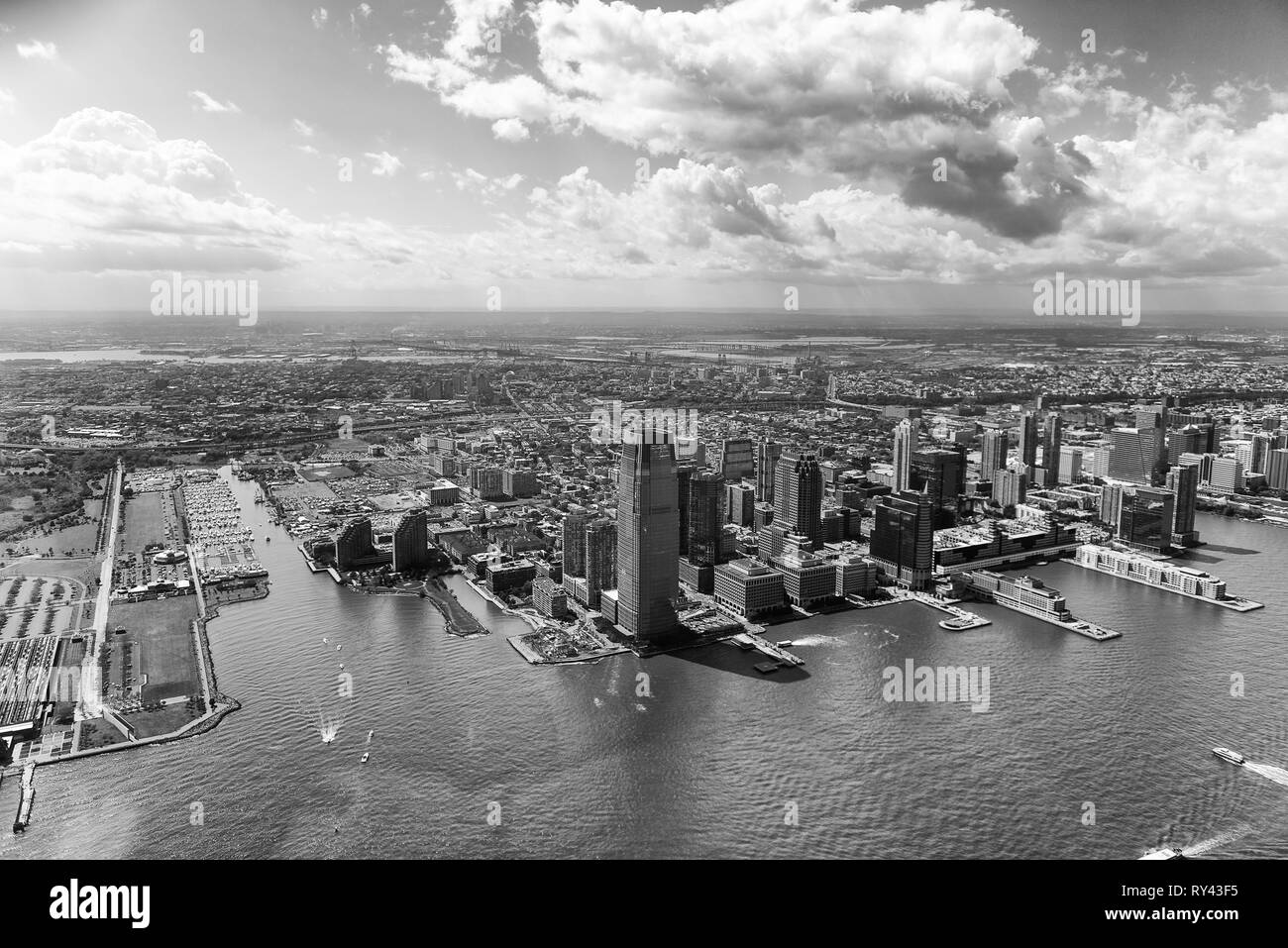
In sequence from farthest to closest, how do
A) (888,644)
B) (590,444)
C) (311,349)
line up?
(311,349)
(590,444)
(888,644)

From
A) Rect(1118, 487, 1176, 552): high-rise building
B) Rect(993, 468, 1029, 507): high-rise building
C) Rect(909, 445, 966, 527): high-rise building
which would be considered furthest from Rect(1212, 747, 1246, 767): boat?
Rect(993, 468, 1029, 507): high-rise building

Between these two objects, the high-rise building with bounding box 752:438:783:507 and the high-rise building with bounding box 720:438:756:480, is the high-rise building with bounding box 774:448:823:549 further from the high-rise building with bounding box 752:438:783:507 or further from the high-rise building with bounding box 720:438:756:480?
the high-rise building with bounding box 720:438:756:480

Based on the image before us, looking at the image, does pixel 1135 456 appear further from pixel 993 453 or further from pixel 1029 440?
pixel 993 453

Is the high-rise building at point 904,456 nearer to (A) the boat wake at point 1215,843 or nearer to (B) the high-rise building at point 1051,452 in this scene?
(B) the high-rise building at point 1051,452

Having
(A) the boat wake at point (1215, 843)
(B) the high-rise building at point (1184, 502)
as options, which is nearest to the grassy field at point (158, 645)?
(A) the boat wake at point (1215, 843)
